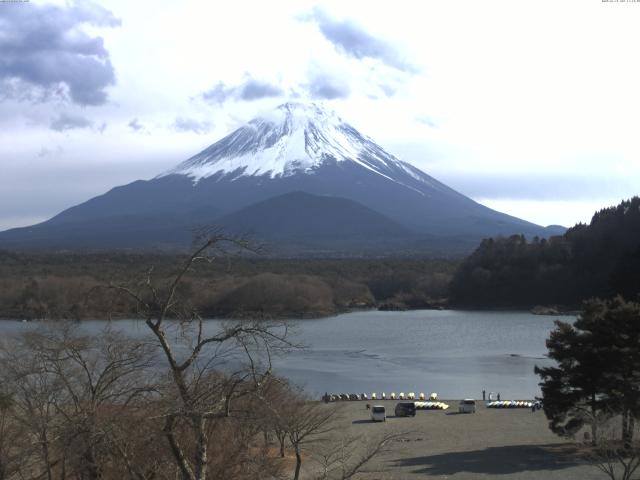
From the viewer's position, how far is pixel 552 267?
159 feet

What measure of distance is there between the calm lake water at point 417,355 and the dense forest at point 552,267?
6.62m

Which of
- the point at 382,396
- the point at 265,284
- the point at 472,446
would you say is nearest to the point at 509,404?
the point at 382,396

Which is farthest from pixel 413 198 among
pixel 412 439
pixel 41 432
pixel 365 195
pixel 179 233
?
pixel 41 432

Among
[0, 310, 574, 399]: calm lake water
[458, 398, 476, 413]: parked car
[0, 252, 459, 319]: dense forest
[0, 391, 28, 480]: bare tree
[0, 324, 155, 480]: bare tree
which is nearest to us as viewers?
[0, 324, 155, 480]: bare tree

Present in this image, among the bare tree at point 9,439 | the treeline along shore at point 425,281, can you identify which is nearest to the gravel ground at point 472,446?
the bare tree at point 9,439

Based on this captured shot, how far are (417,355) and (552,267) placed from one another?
23.0 meters

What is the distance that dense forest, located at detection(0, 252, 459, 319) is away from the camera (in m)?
39.8

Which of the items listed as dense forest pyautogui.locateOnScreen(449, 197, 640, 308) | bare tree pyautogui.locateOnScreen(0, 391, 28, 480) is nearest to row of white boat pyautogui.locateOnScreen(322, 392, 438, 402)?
bare tree pyautogui.locateOnScreen(0, 391, 28, 480)

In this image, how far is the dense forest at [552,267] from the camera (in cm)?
4716

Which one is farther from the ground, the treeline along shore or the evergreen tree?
the treeline along shore

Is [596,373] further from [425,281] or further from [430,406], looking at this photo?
[425,281]

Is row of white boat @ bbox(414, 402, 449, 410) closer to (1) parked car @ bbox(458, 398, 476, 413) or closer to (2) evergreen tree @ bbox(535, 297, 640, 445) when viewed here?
(1) parked car @ bbox(458, 398, 476, 413)

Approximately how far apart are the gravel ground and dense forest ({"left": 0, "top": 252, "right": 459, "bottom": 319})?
60.5 ft

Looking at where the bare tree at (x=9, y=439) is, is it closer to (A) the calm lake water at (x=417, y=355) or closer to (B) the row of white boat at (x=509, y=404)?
(A) the calm lake water at (x=417, y=355)
